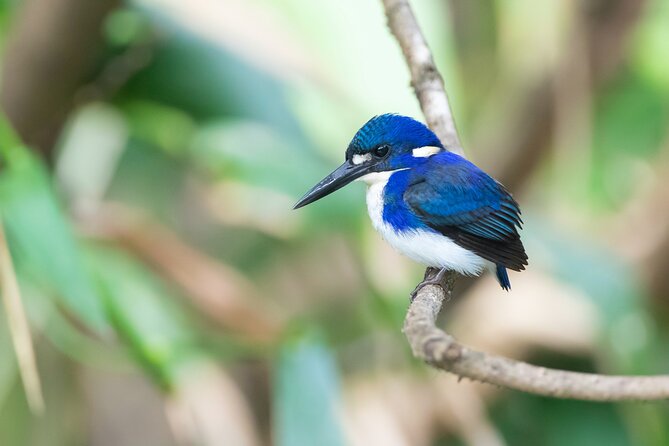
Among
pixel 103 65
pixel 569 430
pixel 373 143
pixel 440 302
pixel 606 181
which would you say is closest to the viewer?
pixel 440 302

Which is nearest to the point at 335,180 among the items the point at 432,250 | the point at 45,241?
the point at 432,250

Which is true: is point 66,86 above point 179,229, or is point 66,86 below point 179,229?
above

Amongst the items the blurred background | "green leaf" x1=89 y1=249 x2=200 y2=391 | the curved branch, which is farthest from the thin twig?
the curved branch

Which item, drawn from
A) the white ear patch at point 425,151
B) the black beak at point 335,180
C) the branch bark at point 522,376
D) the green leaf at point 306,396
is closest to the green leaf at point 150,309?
the green leaf at point 306,396

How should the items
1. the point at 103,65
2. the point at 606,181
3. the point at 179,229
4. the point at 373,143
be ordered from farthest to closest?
the point at 179,229
the point at 606,181
the point at 103,65
the point at 373,143

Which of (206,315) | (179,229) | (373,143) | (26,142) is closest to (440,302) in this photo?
(373,143)

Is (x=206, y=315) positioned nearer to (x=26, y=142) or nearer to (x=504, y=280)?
(x=26, y=142)
